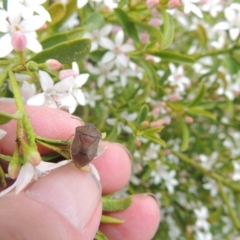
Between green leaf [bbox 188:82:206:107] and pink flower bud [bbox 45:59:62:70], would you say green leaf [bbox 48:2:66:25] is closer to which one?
pink flower bud [bbox 45:59:62:70]

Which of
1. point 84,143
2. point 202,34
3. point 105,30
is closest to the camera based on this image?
point 84,143

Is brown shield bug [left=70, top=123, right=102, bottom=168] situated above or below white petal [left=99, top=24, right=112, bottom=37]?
above

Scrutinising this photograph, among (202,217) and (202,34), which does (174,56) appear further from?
(202,217)

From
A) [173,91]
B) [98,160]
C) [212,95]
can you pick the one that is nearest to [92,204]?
[98,160]

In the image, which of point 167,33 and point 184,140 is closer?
point 167,33

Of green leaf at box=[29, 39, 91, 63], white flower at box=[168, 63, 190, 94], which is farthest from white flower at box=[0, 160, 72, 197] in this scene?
white flower at box=[168, 63, 190, 94]

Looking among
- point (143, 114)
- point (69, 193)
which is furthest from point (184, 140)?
point (69, 193)

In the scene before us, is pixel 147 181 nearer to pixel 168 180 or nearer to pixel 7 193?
pixel 168 180

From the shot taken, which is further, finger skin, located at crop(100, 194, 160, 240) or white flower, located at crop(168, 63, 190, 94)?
white flower, located at crop(168, 63, 190, 94)
